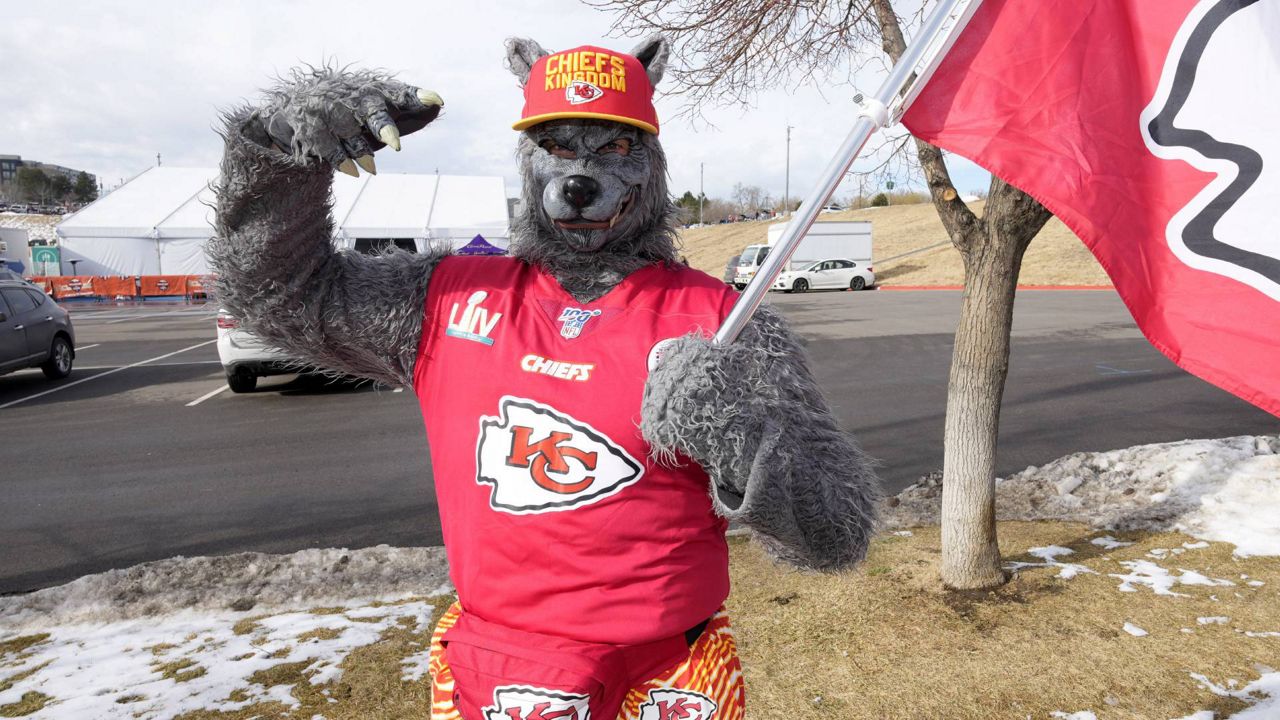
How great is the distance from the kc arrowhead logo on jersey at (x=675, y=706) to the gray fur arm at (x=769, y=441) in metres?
0.35

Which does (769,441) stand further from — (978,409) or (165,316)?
(165,316)

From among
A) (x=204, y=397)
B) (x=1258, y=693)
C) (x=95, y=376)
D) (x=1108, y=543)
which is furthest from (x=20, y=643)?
(x=95, y=376)

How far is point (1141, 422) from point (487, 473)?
7818mm

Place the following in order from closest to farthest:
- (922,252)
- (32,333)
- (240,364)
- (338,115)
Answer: (338,115), (240,364), (32,333), (922,252)

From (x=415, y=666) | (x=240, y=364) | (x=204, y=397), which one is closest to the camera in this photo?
(x=415, y=666)

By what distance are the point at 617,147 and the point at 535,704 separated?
1205 mm

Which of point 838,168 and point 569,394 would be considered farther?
point 569,394

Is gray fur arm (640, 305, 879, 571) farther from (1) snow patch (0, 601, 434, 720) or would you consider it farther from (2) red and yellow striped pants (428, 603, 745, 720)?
(1) snow patch (0, 601, 434, 720)

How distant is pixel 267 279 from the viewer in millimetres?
1730

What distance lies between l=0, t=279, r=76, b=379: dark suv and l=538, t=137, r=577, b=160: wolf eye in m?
11.4

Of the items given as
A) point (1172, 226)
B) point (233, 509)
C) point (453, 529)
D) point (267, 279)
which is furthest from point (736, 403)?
point (233, 509)

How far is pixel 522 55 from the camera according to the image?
197cm

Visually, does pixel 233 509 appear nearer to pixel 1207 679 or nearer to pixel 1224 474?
pixel 1207 679

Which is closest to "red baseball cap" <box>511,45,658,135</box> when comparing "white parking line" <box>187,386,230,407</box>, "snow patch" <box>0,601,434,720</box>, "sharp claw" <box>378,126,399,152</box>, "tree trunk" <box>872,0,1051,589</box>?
"sharp claw" <box>378,126,399,152</box>
